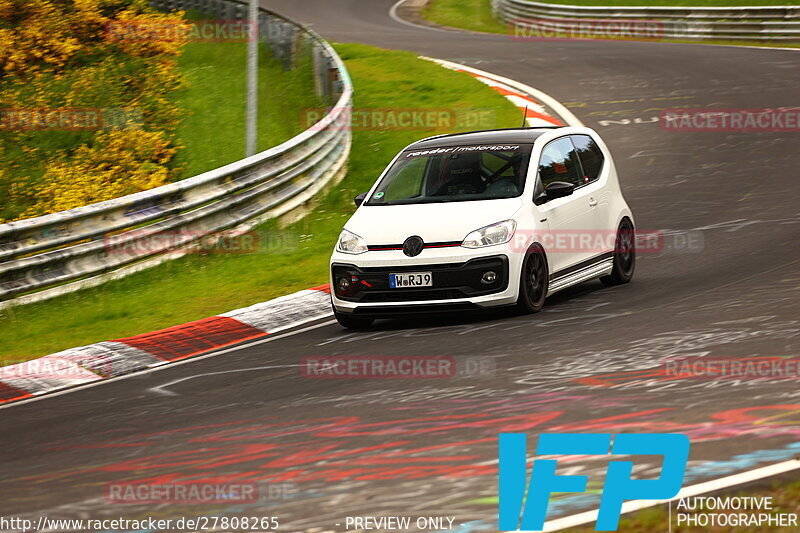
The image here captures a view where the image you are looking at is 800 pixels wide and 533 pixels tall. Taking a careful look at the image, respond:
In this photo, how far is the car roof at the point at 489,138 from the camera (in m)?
11.3

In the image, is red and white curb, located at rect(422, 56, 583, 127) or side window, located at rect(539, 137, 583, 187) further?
red and white curb, located at rect(422, 56, 583, 127)

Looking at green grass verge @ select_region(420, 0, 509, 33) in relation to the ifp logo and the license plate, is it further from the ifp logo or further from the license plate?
the ifp logo

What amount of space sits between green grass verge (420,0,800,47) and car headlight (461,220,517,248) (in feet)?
92.1

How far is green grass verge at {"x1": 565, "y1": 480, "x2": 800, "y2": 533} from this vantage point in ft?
15.6

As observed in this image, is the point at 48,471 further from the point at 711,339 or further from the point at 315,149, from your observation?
the point at 315,149

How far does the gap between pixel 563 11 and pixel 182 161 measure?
20.0 meters

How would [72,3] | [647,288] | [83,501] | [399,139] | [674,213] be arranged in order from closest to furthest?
[83,501] → [647,288] → [674,213] → [399,139] → [72,3]

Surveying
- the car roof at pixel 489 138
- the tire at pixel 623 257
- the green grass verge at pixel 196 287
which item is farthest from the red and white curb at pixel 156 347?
the tire at pixel 623 257

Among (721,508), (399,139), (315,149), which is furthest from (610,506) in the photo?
(399,139)

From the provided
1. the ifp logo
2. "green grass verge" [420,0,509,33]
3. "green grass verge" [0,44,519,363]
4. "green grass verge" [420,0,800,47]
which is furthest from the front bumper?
"green grass verge" [420,0,509,33]

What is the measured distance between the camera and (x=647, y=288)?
11.3 metres

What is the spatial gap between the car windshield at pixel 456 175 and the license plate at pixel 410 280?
917 mm

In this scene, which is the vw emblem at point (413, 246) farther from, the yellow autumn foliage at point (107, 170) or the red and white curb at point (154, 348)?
the yellow autumn foliage at point (107, 170)

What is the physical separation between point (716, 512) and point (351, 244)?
5981mm
